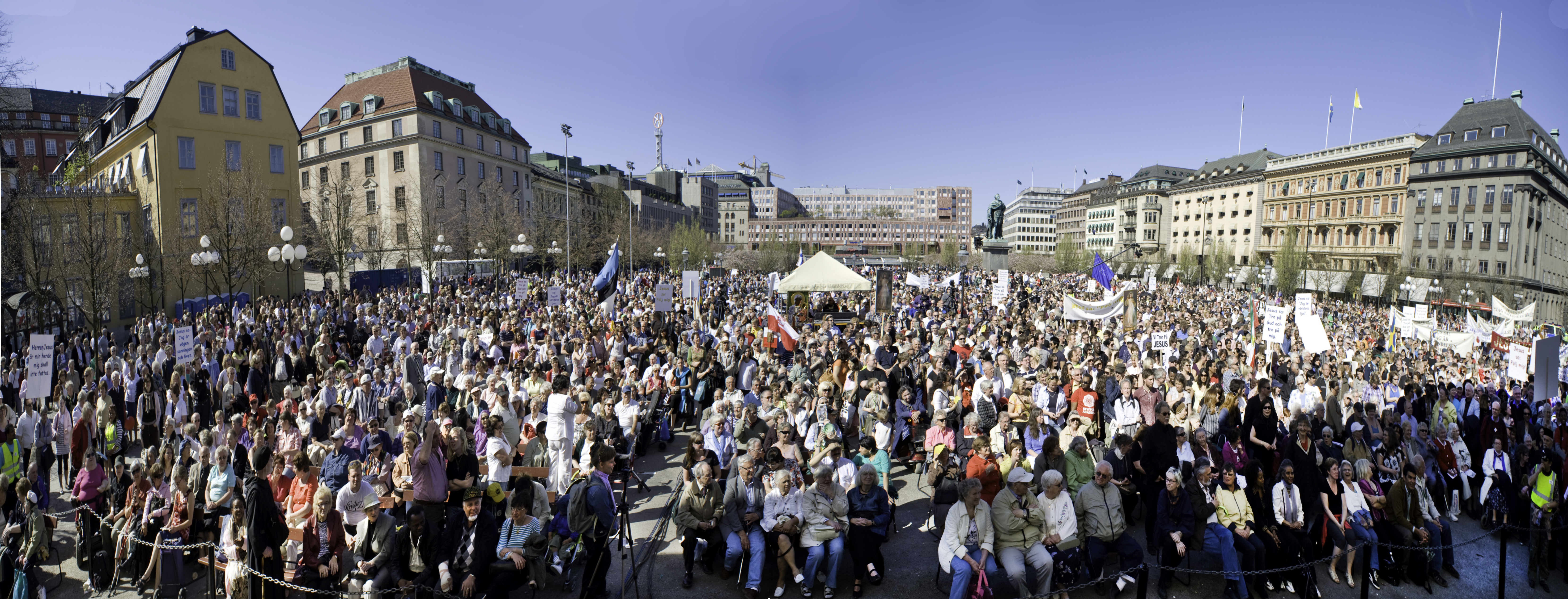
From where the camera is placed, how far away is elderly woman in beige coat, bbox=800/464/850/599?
6762 mm

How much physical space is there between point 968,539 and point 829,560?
1.29 m

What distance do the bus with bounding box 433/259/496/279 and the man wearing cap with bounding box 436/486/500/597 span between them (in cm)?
3473

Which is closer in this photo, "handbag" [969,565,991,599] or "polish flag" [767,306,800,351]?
"handbag" [969,565,991,599]

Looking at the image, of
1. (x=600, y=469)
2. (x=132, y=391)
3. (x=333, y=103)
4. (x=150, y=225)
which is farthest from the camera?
(x=333, y=103)

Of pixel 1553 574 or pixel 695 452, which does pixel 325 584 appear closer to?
pixel 695 452

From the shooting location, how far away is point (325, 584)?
21.2 ft

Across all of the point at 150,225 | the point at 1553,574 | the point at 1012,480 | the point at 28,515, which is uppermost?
the point at 150,225

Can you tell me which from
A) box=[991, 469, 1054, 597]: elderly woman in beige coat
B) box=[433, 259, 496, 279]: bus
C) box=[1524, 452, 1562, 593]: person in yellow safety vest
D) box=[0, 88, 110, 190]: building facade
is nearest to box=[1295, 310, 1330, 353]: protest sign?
box=[1524, 452, 1562, 593]: person in yellow safety vest

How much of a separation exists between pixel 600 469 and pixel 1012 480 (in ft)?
12.7

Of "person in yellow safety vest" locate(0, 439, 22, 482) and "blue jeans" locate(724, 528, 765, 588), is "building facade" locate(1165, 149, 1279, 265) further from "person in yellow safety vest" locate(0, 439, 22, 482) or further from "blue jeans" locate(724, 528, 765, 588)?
"person in yellow safety vest" locate(0, 439, 22, 482)

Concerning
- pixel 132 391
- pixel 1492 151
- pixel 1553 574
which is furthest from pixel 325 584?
pixel 1492 151

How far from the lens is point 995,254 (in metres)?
48.2

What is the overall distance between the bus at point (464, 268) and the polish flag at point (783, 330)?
1045 inches

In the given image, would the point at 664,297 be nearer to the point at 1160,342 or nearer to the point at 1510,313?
the point at 1160,342
